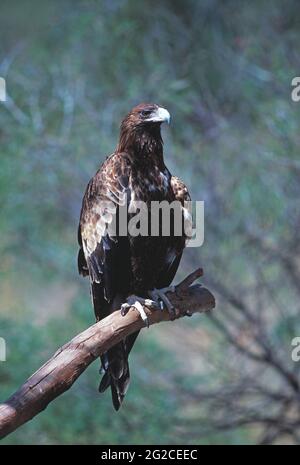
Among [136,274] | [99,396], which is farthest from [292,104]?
[136,274]

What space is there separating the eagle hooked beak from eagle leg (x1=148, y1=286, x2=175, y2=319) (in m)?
0.55

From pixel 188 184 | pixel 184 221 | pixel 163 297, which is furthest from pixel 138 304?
pixel 188 184

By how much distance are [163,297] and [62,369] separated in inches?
22.5

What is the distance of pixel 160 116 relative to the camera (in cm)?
285

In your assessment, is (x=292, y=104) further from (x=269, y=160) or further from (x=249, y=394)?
(x=249, y=394)

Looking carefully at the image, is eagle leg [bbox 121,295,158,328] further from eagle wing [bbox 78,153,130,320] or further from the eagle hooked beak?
the eagle hooked beak

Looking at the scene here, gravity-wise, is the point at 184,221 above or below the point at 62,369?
above

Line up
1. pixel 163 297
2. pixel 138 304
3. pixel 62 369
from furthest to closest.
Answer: pixel 163 297 → pixel 138 304 → pixel 62 369

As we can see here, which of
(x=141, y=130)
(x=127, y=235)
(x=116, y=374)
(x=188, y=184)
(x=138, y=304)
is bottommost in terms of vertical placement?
(x=116, y=374)

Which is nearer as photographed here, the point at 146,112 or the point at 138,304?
the point at 138,304

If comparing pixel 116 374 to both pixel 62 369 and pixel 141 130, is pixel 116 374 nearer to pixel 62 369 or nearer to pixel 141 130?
pixel 62 369

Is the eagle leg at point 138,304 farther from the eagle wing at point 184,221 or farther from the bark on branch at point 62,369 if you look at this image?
the eagle wing at point 184,221

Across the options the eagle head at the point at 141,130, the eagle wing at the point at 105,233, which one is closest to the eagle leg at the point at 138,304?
the eagle wing at the point at 105,233
